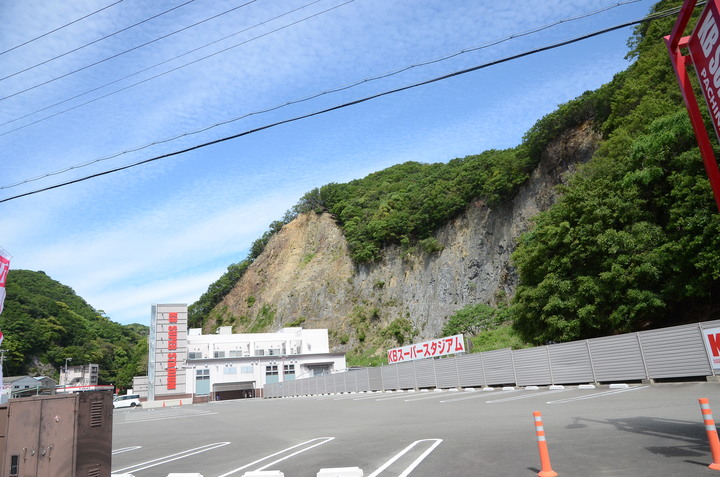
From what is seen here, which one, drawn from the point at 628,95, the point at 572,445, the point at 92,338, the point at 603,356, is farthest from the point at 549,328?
the point at 92,338

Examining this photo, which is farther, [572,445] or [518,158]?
[518,158]

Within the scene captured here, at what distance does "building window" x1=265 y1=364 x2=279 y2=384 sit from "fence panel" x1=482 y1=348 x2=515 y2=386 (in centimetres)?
4741

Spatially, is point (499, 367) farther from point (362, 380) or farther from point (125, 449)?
point (125, 449)

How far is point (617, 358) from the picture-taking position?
66.7 ft

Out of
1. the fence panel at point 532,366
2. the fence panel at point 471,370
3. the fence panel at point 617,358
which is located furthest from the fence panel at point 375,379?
the fence panel at point 617,358

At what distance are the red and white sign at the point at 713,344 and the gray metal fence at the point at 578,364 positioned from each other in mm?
179

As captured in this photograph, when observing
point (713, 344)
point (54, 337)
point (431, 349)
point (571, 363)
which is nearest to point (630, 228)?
point (571, 363)

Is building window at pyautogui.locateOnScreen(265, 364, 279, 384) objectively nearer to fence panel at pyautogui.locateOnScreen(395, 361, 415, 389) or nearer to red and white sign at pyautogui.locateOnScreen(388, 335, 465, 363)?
red and white sign at pyautogui.locateOnScreen(388, 335, 465, 363)

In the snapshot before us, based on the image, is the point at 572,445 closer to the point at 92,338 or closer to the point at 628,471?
the point at 628,471

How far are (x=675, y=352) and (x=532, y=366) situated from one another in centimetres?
786

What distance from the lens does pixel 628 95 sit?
3494 centimetres

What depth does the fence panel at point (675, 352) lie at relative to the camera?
55.9 ft

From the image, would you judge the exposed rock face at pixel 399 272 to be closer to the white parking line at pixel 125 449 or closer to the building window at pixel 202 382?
the building window at pixel 202 382

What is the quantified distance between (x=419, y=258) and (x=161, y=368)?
125ft
